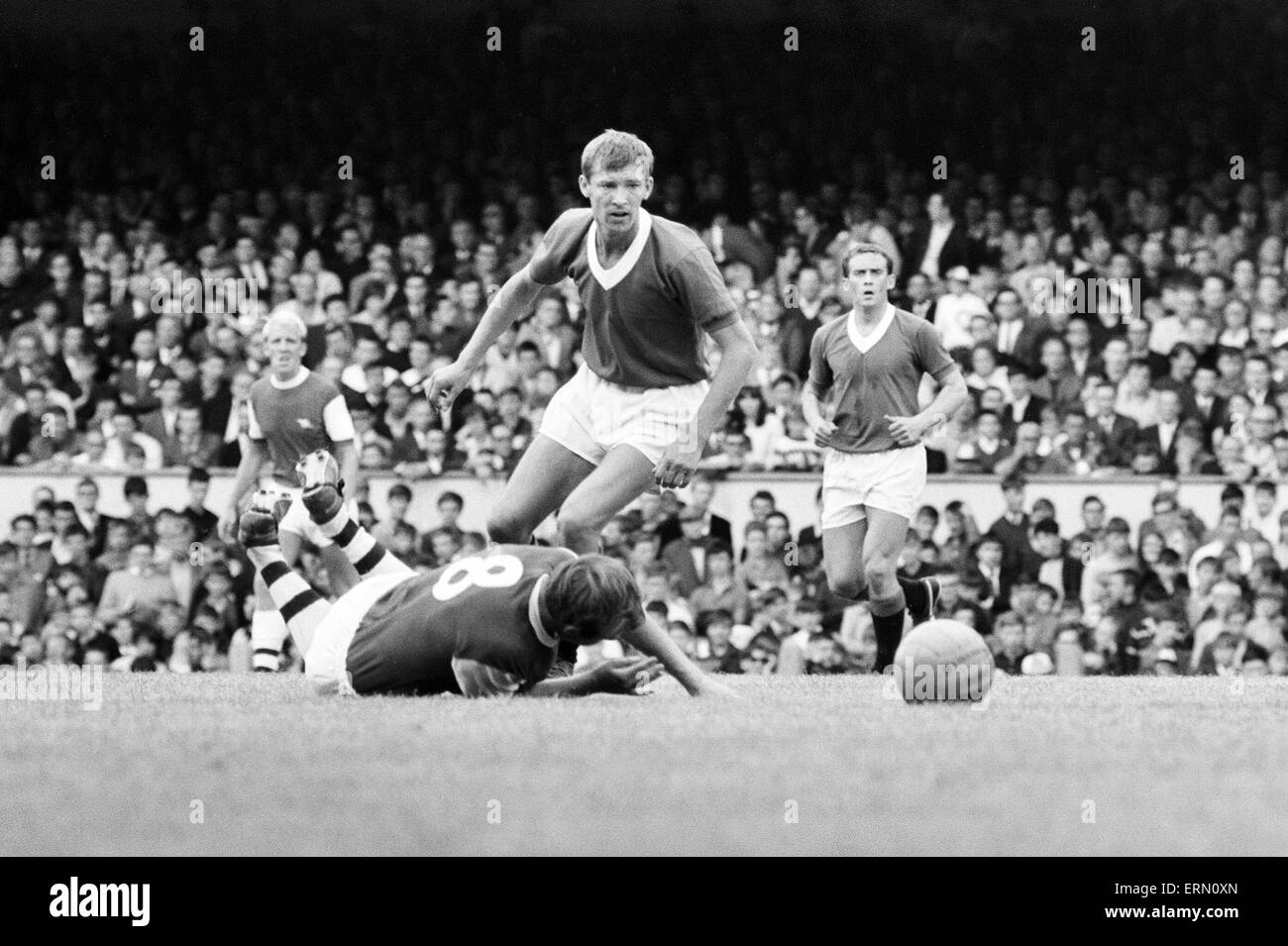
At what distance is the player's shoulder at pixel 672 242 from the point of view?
7980 millimetres

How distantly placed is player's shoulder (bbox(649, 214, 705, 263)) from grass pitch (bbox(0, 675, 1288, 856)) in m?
1.68

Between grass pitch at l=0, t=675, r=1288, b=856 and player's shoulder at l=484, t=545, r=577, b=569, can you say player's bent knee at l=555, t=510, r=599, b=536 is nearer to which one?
player's shoulder at l=484, t=545, r=577, b=569

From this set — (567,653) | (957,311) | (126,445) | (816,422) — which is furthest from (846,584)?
(126,445)

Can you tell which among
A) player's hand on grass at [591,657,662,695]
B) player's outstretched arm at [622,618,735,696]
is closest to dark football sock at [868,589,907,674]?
player's outstretched arm at [622,618,735,696]

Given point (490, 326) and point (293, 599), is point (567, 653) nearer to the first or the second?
point (293, 599)

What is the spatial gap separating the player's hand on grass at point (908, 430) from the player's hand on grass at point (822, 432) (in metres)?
0.32

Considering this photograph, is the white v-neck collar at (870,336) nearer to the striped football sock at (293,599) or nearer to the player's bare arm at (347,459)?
the player's bare arm at (347,459)

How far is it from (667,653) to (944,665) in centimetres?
105

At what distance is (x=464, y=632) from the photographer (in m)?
7.33

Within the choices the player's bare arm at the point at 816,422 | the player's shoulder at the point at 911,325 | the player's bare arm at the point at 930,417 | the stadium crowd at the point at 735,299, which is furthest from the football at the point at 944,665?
the stadium crowd at the point at 735,299

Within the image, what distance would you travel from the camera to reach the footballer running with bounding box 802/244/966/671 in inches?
400

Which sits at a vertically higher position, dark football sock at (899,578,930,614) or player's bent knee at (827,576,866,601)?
player's bent knee at (827,576,866,601)

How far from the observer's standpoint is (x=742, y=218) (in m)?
17.8

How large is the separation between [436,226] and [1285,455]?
23.9ft
